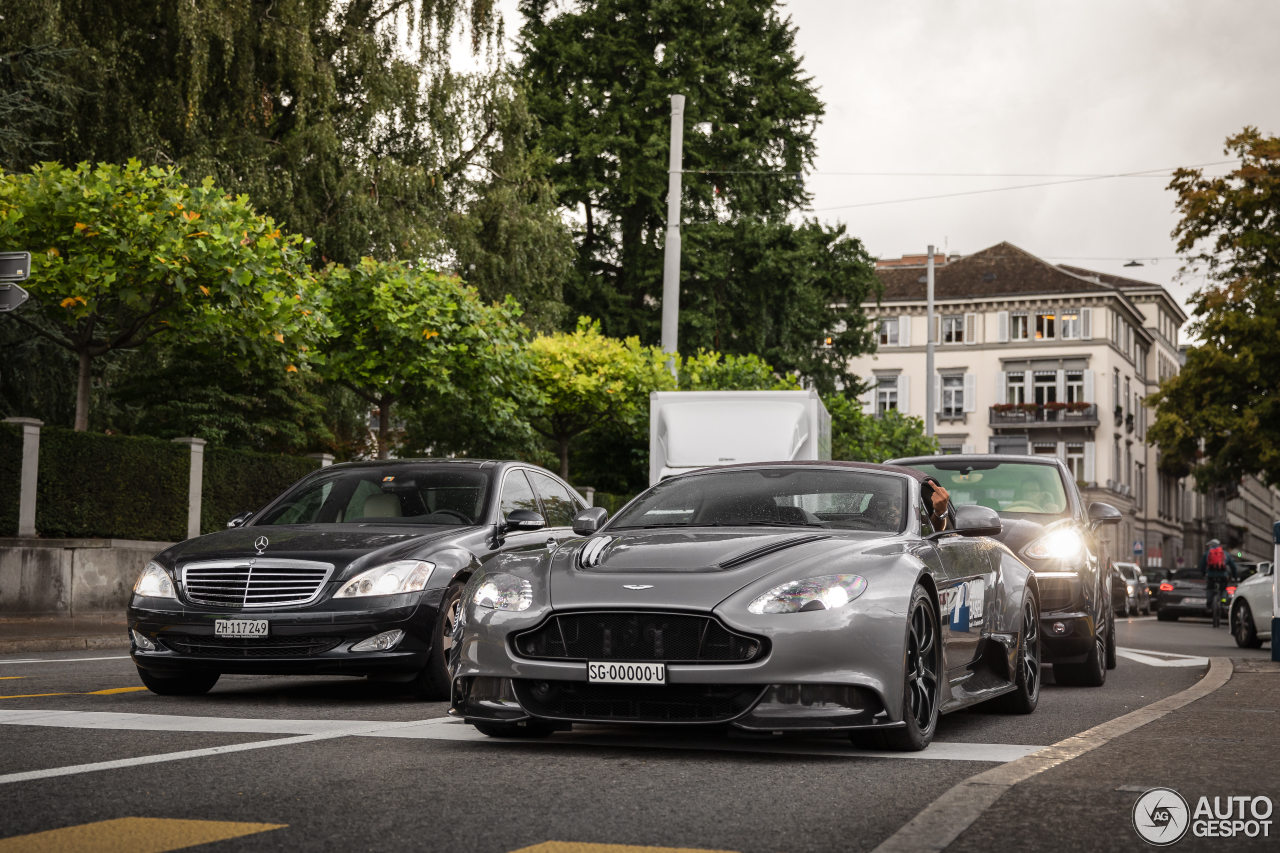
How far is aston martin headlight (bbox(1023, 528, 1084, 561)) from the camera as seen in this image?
1171cm

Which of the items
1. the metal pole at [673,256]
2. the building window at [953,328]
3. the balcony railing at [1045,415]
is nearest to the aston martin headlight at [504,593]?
the metal pole at [673,256]

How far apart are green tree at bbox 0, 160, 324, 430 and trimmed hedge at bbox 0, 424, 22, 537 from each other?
4.87 feet

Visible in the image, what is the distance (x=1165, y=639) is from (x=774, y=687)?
1986 cm

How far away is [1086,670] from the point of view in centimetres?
1205

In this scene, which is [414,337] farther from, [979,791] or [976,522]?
[979,791]

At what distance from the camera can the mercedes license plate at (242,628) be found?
9.22 metres

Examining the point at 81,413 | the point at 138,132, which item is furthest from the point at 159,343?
the point at 138,132

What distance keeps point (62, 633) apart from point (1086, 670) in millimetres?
10521

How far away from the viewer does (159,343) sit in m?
20.9

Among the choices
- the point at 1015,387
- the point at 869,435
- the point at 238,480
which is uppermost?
the point at 1015,387

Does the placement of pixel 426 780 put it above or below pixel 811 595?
below

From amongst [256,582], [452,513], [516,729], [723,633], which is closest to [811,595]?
[723,633]

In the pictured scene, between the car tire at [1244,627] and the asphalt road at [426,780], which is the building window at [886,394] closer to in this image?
the car tire at [1244,627]

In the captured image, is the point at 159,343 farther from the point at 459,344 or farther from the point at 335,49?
the point at 335,49
